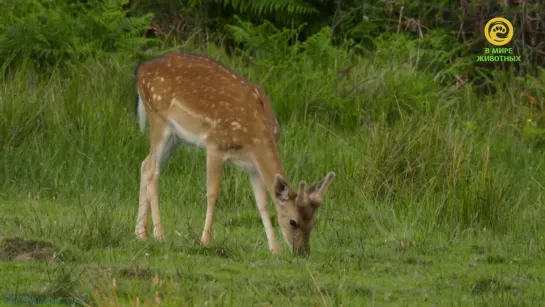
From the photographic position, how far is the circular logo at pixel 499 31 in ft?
49.9

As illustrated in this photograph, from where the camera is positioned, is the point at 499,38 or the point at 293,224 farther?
the point at 499,38

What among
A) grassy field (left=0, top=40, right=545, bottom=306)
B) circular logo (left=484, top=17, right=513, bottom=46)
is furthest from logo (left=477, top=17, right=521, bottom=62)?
grassy field (left=0, top=40, right=545, bottom=306)

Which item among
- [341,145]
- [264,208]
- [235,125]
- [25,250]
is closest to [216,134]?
[235,125]

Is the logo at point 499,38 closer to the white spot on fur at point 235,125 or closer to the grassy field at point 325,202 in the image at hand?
the grassy field at point 325,202

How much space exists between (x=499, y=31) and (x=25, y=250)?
8250 mm

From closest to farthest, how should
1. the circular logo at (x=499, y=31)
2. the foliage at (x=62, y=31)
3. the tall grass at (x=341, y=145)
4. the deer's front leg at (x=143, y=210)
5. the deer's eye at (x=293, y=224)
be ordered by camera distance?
the deer's eye at (x=293, y=224) → the deer's front leg at (x=143, y=210) → the tall grass at (x=341, y=145) → the foliage at (x=62, y=31) → the circular logo at (x=499, y=31)

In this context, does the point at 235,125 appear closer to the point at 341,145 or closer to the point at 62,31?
the point at 341,145

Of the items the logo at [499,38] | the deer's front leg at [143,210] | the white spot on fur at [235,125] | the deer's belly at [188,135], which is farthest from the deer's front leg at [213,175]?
the logo at [499,38]

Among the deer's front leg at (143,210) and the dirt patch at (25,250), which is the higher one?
the dirt patch at (25,250)

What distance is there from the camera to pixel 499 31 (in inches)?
600

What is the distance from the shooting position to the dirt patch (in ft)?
26.8

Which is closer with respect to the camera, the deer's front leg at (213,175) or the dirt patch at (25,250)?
the dirt patch at (25,250)

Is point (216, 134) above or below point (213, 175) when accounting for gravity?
above

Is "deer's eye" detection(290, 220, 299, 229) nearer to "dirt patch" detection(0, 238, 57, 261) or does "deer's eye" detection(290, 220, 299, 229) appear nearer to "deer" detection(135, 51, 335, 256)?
"deer" detection(135, 51, 335, 256)
